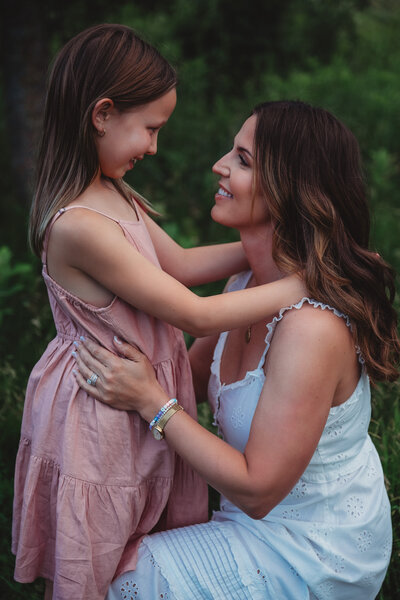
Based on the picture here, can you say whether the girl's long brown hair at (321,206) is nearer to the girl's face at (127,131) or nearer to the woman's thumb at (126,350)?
the girl's face at (127,131)

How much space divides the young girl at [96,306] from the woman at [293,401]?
88mm

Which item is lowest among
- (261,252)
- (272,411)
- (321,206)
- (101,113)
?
(272,411)

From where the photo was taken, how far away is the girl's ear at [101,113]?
1953mm

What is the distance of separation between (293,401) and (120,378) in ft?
1.69

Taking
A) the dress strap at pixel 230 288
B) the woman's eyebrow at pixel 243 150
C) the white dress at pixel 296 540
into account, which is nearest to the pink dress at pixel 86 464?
the white dress at pixel 296 540

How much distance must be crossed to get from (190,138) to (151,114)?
4.28m

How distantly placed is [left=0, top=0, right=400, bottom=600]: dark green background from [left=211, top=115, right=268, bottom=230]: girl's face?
1.68ft

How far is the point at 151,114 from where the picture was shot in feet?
6.74

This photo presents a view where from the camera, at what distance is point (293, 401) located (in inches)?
76.4

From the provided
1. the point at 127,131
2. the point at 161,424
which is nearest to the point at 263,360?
the point at 161,424

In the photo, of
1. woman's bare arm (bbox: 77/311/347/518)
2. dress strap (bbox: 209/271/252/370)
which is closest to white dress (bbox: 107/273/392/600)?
woman's bare arm (bbox: 77/311/347/518)

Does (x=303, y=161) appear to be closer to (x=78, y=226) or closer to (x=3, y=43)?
(x=78, y=226)

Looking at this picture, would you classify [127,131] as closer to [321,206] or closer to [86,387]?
[321,206]

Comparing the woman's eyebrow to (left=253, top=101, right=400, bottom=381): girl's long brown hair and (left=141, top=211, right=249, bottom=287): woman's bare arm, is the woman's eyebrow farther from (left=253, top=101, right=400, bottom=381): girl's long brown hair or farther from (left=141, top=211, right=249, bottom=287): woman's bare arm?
(left=141, top=211, right=249, bottom=287): woman's bare arm
